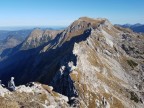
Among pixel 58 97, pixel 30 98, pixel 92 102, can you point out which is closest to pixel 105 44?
pixel 92 102

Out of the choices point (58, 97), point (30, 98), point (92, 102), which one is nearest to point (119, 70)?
point (92, 102)

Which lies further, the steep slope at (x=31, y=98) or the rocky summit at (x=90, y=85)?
the rocky summit at (x=90, y=85)

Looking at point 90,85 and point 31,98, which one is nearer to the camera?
point 31,98

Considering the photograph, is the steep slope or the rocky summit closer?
the steep slope

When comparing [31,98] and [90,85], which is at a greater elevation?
[31,98]

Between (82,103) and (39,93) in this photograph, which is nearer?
(39,93)

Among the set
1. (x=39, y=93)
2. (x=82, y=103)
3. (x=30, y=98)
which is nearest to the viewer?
(x=30, y=98)

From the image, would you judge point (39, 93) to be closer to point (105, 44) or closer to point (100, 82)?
point (100, 82)

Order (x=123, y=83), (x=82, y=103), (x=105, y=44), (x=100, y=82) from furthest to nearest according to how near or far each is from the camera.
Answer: (x=105, y=44)
(x=123, y=83)
(x=100, y=82)
(x=82, y=103)

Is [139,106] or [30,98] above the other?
[30,98]

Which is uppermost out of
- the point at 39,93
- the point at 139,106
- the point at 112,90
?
the point at 39,93
